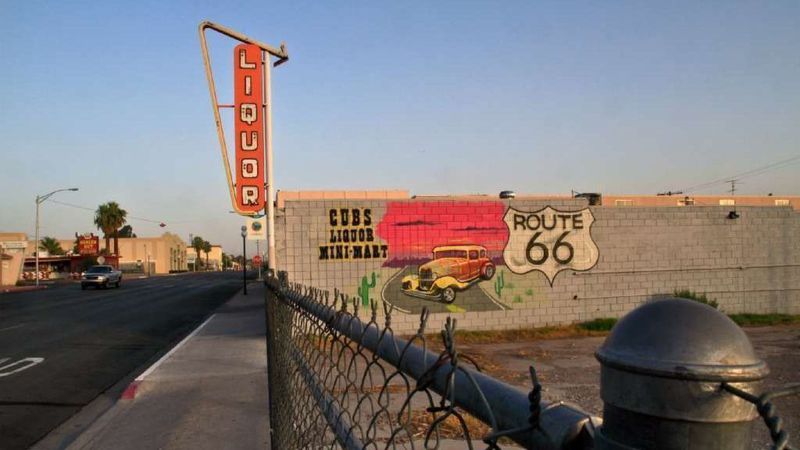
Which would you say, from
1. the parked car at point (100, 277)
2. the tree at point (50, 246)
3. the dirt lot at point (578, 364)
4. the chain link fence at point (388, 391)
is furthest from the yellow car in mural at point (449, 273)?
the tree at point (50, 246)

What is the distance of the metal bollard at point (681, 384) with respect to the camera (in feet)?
2.52

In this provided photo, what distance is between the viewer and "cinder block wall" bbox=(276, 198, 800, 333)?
15.8m

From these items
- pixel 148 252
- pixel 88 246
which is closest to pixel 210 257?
pixel 148 252

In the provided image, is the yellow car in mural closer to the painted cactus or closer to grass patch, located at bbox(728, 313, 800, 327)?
the painted cactus

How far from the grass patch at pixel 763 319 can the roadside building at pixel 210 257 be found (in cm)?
12530

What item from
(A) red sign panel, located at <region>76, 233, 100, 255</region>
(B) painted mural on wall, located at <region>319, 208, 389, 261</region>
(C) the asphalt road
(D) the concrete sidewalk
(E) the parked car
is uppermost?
(A) red sign panel, located at <region>76, 233, 100, 255</region>

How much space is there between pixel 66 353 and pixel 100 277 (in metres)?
32.3

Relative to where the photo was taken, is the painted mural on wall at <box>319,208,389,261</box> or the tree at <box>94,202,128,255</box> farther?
the tree at <box>94,202,128,255</box>

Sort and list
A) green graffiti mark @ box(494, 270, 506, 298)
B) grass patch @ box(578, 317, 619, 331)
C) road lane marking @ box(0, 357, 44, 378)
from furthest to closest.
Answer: green graffiti mark @ box(494, 270, 506, 298)
grass patch @ box(578, 317, 619, 331)
road lane marking @ box(0, 357, 44, 378)

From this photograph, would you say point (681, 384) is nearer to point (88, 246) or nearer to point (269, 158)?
point (269, 158)

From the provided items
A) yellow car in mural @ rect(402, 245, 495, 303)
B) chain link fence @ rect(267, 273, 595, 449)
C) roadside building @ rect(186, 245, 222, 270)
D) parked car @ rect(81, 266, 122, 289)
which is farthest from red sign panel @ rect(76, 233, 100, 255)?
chain link fence @ rect(267, 273, 595, 449)

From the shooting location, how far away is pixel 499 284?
55.0ft

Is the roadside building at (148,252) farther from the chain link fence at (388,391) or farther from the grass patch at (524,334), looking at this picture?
the chain link fence at (388,391)

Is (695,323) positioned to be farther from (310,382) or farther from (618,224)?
(618,224)
